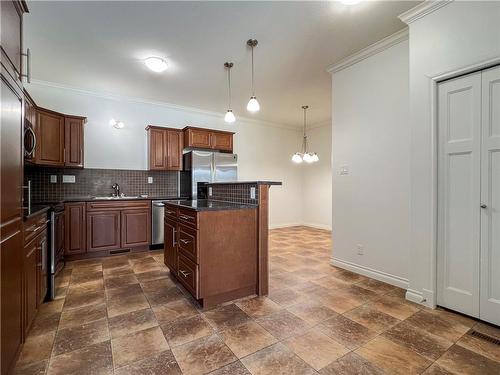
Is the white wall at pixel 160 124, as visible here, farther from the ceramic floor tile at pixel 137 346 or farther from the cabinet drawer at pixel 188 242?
the ceramic floor tile at pixel 137 346

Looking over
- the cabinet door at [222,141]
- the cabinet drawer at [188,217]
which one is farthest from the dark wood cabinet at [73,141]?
the cabinet drawer at [188,217]

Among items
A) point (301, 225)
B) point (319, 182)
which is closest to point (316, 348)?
point (319, 182)

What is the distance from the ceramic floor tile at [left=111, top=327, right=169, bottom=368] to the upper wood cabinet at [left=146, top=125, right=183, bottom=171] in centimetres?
328

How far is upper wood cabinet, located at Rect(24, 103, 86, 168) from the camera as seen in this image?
331 centimetres

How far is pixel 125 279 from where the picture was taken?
9.75 ft

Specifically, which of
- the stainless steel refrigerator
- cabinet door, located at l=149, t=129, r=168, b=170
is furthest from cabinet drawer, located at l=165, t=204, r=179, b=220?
cabinet door, located at l=149, t=129, r=168, b=170

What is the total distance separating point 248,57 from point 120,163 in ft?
9.99

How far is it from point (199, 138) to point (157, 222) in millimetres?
1805

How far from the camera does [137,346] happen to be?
171 centimetres

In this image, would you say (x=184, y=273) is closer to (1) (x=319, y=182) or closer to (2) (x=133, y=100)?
(2) (x=133, y=100)

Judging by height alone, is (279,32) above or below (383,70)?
above

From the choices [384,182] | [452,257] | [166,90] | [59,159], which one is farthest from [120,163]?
[452,257]

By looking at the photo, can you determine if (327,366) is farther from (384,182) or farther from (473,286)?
(384,182)

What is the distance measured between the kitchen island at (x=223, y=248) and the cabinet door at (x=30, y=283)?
117cm
